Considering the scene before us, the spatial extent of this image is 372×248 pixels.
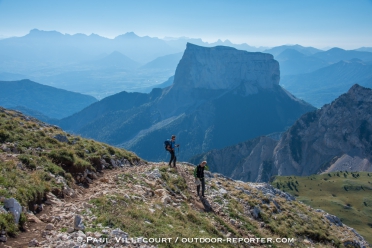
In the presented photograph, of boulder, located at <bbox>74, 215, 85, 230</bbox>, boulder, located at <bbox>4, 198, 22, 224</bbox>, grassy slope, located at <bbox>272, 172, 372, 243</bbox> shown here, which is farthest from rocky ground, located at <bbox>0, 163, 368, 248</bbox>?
grassy slope, located at <bbox>272, 172, 372, 243</bbox>

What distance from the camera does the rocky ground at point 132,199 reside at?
1092 cm

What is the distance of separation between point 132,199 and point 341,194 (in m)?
152

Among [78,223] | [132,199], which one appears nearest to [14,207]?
[78,223]

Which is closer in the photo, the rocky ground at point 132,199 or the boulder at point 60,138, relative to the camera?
the rocky ground at point 132,199

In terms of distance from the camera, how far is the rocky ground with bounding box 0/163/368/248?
1092 centimetres

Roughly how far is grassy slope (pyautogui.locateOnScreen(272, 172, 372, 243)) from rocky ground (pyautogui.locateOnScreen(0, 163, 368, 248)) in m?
92.7

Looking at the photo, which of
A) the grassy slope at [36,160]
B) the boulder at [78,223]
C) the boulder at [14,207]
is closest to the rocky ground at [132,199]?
the boulder at [78,223]

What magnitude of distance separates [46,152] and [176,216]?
11.5 m

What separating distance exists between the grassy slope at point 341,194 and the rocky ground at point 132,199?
9266cm

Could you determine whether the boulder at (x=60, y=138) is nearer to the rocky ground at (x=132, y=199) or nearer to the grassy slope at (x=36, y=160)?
the grassy slope at (x=36, y=160)

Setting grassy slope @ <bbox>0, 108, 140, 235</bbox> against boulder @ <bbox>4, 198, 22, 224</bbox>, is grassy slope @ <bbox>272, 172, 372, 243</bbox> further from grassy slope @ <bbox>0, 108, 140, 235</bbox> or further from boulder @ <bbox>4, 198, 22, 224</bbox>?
boulder @ <bbox>4, 198, 22, 224</bbox>

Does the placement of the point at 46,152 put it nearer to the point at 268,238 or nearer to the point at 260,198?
the point at 268,238

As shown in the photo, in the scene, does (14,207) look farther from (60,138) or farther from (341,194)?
(341,194)

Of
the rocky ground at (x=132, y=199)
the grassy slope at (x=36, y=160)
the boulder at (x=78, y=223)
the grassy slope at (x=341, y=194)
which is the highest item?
the grassy slope at (x=36, y=160)
